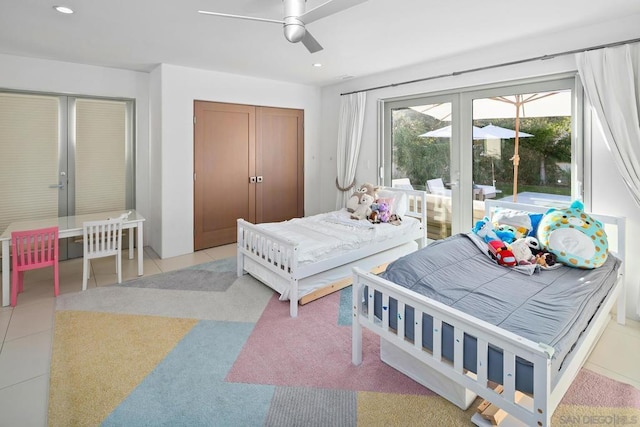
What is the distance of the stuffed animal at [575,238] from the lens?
254cm

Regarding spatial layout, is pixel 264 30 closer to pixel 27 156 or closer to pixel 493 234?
pixel 493 234

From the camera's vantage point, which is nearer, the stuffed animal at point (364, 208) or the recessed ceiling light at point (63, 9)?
the recessed ceiling light at point (63, 9)

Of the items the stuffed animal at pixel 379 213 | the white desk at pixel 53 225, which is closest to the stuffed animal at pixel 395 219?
the stuffed animal at pixel 379 213

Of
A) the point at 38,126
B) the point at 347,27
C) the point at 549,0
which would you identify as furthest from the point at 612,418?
the point at 38,126

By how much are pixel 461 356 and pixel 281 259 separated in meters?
1.80

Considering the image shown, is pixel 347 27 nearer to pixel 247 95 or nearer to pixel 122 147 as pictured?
pixel 247 95

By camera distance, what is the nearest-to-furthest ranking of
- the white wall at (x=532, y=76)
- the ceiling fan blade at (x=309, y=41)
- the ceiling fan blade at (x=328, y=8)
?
1. the ceiling fan blade at (x=328, y=8)
2. the ceiling fan blade at (x=309, y=41)
3. the white wall at (x=532, y=76)

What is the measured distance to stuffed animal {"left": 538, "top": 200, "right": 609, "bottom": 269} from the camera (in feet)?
8.34

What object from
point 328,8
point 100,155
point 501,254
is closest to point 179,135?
point 100,155

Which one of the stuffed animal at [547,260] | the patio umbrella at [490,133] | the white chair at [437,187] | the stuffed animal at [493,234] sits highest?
the patio umbrella at [490,133]

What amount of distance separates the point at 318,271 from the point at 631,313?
2676 mm

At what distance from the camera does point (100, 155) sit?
15.4ft

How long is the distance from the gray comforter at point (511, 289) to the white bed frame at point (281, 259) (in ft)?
2.92

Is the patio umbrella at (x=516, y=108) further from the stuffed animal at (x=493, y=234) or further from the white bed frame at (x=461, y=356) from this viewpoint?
the white bed frame at (x=461, y=356)
